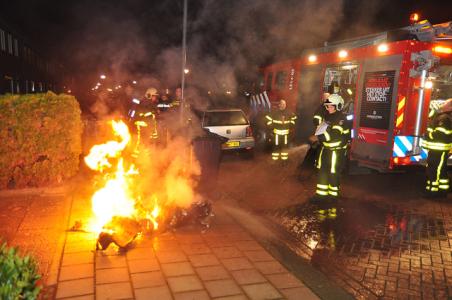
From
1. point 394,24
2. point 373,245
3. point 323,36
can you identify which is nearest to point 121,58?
point 323,36

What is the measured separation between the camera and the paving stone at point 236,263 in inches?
158

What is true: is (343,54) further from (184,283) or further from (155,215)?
(184,283)

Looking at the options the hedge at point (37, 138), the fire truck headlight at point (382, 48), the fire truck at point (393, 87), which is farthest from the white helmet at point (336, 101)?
the hedge at point (37, 138)

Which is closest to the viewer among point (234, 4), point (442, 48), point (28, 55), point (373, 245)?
point (373, 245)

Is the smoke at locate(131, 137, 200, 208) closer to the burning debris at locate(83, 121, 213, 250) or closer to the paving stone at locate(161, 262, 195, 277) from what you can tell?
the burning debris at locate(83, 121, 213, 250)

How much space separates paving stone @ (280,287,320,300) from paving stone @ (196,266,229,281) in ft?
2.05

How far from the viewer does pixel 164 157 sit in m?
6.31

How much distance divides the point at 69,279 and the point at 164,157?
295cm

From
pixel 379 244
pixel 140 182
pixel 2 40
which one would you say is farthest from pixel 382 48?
pixel 2 40

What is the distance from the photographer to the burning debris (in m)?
4.35

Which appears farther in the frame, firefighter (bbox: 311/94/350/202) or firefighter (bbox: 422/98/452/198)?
firefighter (bbox: 422/98/452/198)

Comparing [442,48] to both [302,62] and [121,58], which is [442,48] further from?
[121,58]

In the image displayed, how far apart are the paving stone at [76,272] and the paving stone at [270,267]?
5.62 ft

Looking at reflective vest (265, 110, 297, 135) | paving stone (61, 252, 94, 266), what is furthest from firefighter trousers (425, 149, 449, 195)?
paving stone (61, 252, 94, 266)
